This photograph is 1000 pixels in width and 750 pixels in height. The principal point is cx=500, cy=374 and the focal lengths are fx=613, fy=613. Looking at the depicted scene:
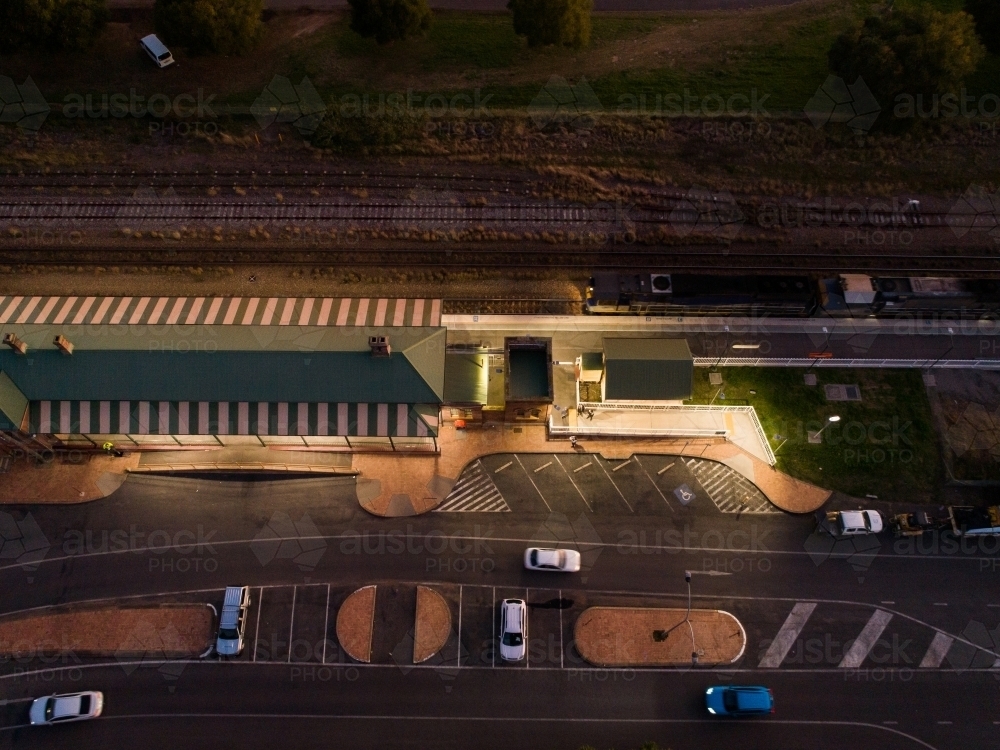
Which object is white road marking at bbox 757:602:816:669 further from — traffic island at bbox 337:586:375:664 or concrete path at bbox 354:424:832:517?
traffic island at bbox 337:586:375:664

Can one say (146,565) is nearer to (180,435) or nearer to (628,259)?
(180,435)

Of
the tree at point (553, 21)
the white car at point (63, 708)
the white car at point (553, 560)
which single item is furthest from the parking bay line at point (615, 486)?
the tree at point (553, 21)

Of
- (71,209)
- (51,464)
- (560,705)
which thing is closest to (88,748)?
(51,464)

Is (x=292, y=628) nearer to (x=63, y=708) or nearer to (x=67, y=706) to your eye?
(x=67, y=706)

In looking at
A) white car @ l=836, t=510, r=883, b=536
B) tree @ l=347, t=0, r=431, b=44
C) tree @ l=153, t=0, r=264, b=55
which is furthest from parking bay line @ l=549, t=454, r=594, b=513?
tree @ l=153, t=0, r=264, b=55

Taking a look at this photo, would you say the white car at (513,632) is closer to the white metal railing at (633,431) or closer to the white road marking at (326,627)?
the white road marking at (326,627)

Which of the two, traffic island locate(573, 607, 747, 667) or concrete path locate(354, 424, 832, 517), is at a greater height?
concrete path locate(354, 424, 832, 517)
